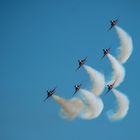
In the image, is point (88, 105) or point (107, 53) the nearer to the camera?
point (88, 105)

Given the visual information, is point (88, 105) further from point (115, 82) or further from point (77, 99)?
point (115, 82)

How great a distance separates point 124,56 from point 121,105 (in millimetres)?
10548

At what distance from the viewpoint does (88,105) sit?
275 ft

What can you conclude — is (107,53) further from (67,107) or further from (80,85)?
(67,107)

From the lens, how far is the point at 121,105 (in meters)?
83.6

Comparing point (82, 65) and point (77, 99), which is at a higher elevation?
point (82, 65)

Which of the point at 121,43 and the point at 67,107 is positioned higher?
the point at 121,43

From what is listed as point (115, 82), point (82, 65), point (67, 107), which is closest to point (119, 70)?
point (115, 82)

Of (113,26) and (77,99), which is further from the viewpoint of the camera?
(113,26)

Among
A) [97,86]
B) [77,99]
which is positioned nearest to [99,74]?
[97,86]

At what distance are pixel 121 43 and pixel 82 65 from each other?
1066cm

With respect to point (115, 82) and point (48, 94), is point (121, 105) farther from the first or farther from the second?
point (48, 94)

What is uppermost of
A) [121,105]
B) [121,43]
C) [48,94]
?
[121,43]

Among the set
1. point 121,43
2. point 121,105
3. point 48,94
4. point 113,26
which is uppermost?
point 113,26
